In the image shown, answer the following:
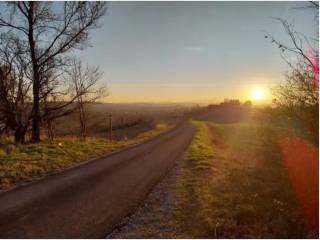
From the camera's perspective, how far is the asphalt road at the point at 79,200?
299 inches

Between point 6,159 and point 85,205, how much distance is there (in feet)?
23.4

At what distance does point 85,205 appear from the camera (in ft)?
30.4

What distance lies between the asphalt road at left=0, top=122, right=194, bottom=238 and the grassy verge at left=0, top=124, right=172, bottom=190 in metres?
0.69

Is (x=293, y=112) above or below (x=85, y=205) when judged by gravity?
above

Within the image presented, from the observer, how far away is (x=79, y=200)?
31.9ft

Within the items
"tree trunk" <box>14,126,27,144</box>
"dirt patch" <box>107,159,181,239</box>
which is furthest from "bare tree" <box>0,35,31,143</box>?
"dirt patch" <box>107,159,181,239</box>

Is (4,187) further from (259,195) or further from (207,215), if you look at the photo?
(259,195)

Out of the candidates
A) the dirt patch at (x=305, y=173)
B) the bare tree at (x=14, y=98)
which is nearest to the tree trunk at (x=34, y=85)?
the bare tree at (x=14, y=98)

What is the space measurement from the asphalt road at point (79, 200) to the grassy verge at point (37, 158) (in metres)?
0.69

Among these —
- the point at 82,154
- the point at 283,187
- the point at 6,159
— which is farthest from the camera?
the point at 82,154

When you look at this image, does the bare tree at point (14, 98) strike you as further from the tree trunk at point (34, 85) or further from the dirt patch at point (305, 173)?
the dirt patch at point (305, 173)

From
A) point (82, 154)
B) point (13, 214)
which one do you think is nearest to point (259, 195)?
point (13, 214)

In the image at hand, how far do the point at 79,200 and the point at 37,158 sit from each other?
21.1ft

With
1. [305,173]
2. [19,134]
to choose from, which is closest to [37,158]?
[19,134]
